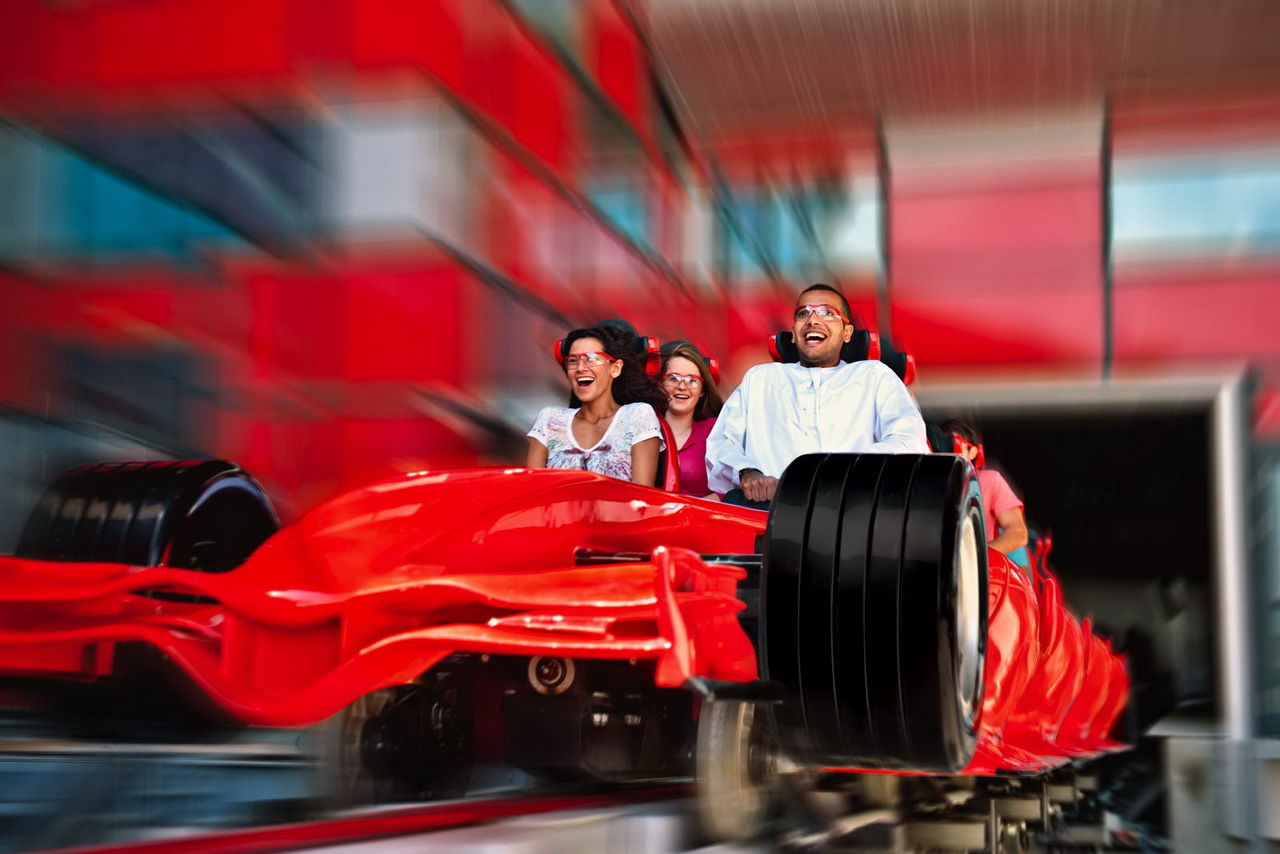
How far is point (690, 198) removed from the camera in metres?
11.6

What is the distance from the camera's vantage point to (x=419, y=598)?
2902mm

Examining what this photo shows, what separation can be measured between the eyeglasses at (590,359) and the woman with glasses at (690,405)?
2.26 ft

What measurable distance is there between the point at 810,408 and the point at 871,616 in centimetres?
143

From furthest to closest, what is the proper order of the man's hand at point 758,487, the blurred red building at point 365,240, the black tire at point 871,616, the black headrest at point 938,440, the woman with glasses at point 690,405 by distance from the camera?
the blurred red building at point 365,240
the woman with glasses at point 690,405
the black headrest at point 938,440
the man's hand at point 758,487
the black tire at point 871,616

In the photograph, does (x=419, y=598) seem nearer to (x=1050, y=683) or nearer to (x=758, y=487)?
(x=758, y=487)

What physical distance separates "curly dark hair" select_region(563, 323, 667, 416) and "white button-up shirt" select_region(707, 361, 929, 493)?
1.80ft

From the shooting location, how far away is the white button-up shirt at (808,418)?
4074mm

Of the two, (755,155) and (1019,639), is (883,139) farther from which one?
(1019,639)

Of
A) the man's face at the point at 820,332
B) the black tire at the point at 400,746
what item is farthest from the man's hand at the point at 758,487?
the black tire at the point at 400,746

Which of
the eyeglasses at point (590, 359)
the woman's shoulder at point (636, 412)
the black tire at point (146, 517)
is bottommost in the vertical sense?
the black tire at point (146, 517)

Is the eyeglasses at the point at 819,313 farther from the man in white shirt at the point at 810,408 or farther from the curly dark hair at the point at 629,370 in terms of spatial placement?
the curly dark hair at the point at 629,370

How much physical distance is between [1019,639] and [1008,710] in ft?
0.65

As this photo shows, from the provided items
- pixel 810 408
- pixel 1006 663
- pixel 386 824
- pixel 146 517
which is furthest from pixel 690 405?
pixel 386 824

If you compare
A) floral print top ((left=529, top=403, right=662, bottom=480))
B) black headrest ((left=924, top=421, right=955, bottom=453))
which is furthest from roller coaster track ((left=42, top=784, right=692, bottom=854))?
black headrest ((left=924, top=421, right=955, bottom=453))
